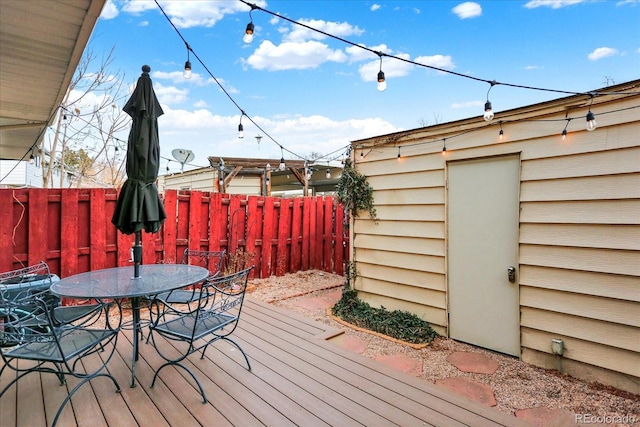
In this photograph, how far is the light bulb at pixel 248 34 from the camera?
2.36 metres

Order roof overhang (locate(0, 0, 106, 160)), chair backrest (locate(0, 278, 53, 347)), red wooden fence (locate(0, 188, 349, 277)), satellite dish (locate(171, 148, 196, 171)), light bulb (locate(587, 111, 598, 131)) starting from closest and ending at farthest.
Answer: chair backrest (locate(0, 278, 53, 347))
roof overhang (locate(0, 0, 106, 160))
light bulb (locate(587, 111, 598, 131))
red wooden fence (locate(0, 188, 349, 277))
satellite dish (locate(171, 148, 196, 171))

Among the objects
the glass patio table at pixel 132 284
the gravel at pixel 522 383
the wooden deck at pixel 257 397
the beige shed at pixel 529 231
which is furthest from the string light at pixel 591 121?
the glass patio table at pixel 132 284

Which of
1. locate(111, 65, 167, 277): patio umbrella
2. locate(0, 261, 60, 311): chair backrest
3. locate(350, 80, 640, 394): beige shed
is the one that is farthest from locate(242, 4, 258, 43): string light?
locate(0, 261, 60, 311): chair backrest

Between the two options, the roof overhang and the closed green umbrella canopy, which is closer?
the roof overhang

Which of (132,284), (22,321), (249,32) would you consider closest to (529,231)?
(249,32)

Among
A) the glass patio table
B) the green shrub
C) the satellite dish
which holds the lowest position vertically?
the green shrub

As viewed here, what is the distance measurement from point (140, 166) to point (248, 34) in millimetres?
1367

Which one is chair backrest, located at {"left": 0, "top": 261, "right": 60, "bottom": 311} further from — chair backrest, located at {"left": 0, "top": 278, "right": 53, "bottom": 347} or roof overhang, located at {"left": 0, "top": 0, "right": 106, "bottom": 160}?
roof overhang, located at {"left": 0, "top": 0, "right": 106, "bottom": 160}

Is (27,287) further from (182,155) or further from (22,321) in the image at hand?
(182,155)

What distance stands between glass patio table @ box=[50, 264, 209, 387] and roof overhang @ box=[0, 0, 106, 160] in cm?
186

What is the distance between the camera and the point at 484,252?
3.30 meters

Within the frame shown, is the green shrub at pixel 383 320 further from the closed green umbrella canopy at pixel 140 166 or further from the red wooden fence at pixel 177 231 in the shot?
the closed green umbrella canopy at pixel 140 166

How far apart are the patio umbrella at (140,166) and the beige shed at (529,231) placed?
2786 mm

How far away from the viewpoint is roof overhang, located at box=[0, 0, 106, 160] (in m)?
2.03
